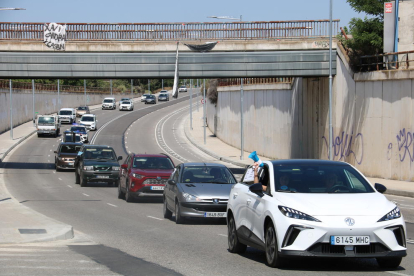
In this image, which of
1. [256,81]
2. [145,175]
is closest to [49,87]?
[256,81]

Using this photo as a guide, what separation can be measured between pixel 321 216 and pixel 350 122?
2804cm

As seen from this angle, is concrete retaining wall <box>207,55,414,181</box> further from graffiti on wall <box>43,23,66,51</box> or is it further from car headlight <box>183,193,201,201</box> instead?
car headlight <box>183,193,201,201</box>

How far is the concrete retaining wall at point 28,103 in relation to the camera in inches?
3108

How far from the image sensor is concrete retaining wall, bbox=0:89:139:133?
259 ft

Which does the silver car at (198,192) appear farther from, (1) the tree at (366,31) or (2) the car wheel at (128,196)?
(1) the tree at (366,31)

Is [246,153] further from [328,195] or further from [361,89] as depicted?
[328,195]

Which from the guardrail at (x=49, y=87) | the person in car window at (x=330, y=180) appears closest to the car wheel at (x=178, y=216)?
the person in car window at (x=330, y=180)

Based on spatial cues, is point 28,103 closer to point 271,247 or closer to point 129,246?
point 129,246

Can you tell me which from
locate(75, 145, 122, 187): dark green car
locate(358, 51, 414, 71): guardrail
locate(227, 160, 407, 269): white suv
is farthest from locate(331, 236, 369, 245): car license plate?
locate(358, 51, 414, 71): guardrail

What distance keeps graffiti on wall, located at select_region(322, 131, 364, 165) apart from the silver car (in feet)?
59.6

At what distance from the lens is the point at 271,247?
9625 mm

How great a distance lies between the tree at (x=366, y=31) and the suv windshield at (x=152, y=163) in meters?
16.8

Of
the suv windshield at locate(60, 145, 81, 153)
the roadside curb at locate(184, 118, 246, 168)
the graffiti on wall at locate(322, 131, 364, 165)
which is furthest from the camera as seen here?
the roadside curb at locate(184, 118, 246, 168)

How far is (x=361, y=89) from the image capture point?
117ft
